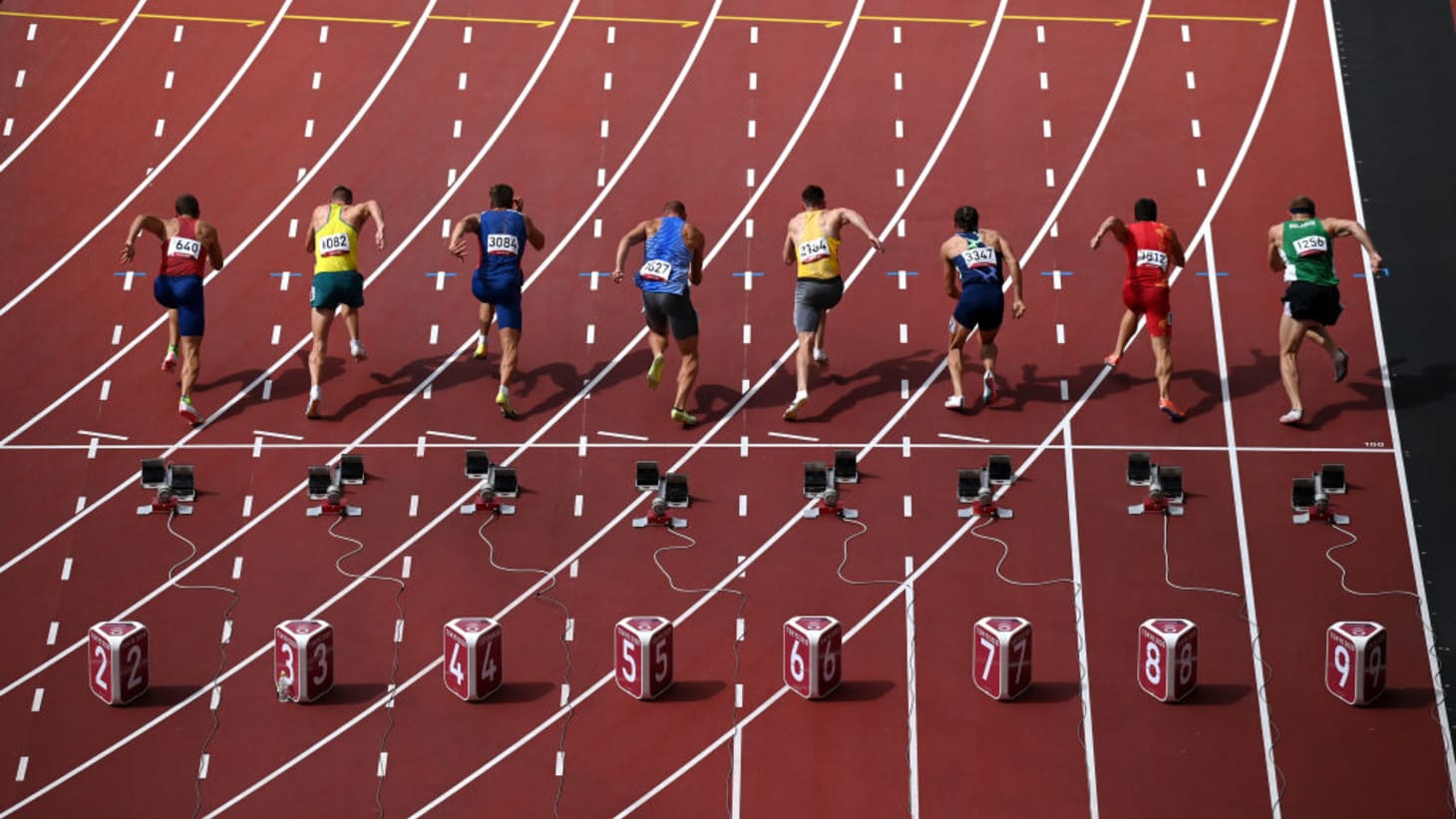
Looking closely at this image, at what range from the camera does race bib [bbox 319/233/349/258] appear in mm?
20391

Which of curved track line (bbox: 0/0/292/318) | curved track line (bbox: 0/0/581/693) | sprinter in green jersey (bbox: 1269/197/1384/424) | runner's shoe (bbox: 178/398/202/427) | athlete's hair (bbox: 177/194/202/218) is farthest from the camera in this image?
curved track line (bbox: 0/0/292/318)

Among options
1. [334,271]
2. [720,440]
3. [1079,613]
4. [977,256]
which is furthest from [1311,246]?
[334,271]

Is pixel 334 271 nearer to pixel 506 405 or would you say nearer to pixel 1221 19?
pixel 506 405

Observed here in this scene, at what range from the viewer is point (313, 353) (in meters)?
20.3

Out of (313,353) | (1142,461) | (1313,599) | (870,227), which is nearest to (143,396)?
(313,353)

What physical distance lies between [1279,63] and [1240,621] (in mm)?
7405

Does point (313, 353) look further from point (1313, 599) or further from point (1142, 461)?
point (1313, 599)

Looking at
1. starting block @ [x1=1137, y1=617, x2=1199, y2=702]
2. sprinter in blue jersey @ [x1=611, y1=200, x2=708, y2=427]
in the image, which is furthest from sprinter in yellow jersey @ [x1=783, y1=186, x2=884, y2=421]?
starting block @ [x1=1137, y1=617, x2=1199, y2=702]

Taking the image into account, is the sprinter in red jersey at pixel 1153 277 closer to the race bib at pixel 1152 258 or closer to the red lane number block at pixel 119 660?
the race bib at pixel 1152 258

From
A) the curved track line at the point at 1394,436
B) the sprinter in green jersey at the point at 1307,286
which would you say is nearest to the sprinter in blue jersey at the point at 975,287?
the sprinter in green jersey at the point at 1307,286

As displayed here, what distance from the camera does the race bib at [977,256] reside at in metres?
20.0

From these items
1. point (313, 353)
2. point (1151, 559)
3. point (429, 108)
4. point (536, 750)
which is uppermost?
point (429, 108)

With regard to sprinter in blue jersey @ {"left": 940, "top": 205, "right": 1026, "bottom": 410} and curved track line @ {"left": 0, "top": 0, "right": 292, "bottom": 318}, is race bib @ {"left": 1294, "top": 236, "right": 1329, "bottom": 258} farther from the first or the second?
curved track line @ {"left": 0, "top": 0, "right": 292, "bottom": 318}

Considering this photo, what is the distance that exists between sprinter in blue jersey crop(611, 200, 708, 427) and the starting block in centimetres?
453
